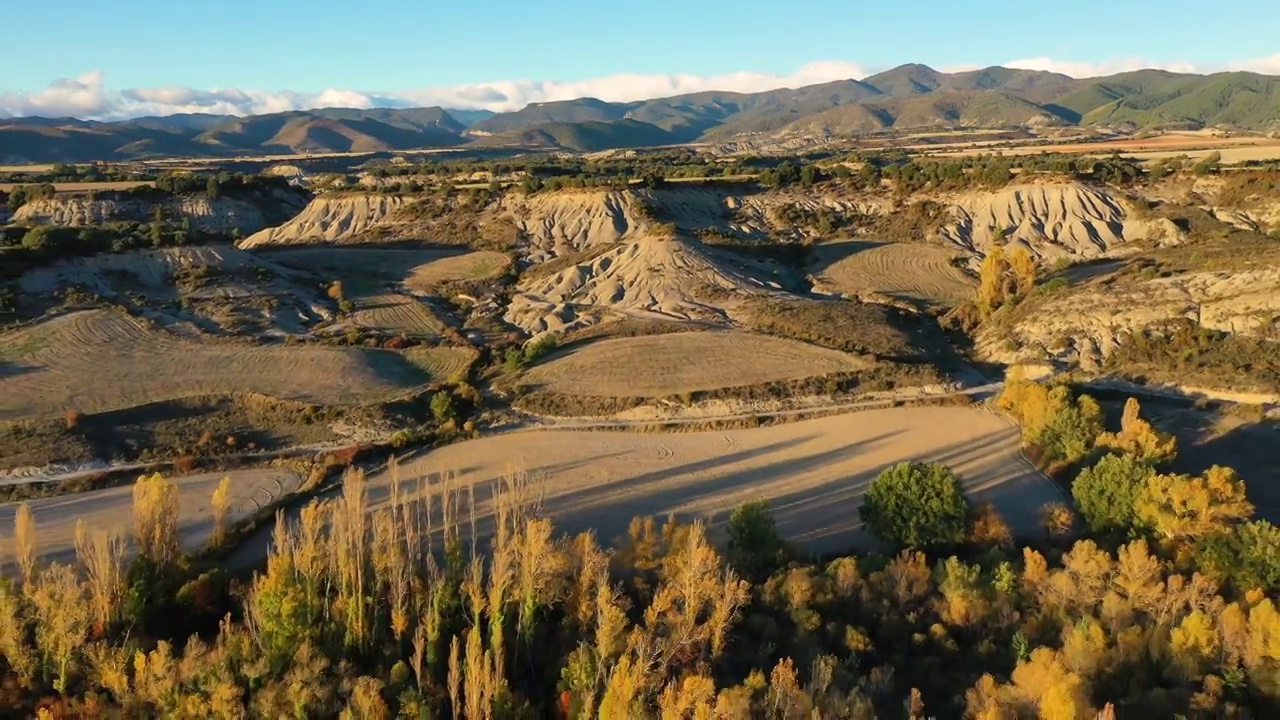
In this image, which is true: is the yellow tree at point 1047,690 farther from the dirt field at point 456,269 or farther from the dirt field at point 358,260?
the dirt field at point 358,260

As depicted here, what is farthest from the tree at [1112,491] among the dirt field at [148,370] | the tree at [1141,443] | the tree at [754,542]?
the dirt field at [148,370]

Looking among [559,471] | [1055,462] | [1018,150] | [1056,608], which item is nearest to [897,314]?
[1055,462]

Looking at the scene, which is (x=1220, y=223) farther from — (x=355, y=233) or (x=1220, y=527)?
(x=355, y=233)

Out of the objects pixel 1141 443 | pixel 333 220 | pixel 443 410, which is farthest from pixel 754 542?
pixel 333 220

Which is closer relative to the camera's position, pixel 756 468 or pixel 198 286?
pixel 756 468

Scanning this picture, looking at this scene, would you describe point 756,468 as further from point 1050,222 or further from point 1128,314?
point 1050,222

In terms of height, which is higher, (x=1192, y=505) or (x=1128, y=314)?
(x=1128, y=314)
